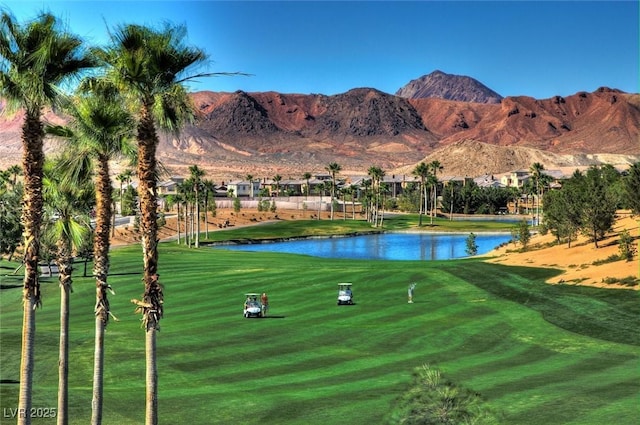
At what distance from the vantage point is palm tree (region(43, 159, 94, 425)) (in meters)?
21.9

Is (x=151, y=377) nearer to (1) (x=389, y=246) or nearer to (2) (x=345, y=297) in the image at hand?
(2) (x=345, y=297)

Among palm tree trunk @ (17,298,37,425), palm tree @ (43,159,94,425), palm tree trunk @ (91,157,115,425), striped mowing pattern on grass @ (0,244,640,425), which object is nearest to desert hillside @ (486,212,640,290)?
striped mowing pattern on grass @ (0,244,640,425)

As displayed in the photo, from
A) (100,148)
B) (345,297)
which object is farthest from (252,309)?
(100,148)

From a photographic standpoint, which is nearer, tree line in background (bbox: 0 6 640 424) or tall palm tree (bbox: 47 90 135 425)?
tree line in background (bbox: 0 6 640 424)

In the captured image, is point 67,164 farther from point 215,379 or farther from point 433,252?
point 433,252

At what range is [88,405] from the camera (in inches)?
1136

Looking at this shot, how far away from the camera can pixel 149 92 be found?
18.9m

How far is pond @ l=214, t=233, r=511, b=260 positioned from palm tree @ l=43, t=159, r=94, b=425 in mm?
85877

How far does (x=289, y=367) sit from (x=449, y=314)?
16.8 m

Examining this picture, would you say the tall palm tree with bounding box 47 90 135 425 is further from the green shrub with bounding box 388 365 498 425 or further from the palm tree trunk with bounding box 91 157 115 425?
the green shrub with bounding box 388 365 498 425

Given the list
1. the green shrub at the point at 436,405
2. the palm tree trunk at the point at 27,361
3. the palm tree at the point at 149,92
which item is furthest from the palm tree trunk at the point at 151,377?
the green shrub at the point at 436,405

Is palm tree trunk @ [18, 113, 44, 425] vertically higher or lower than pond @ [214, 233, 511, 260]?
higher

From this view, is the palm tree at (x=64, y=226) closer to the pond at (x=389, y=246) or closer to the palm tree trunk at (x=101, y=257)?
the palm tree trunk at (x=101, y=257)

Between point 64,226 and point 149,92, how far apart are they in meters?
6.89
